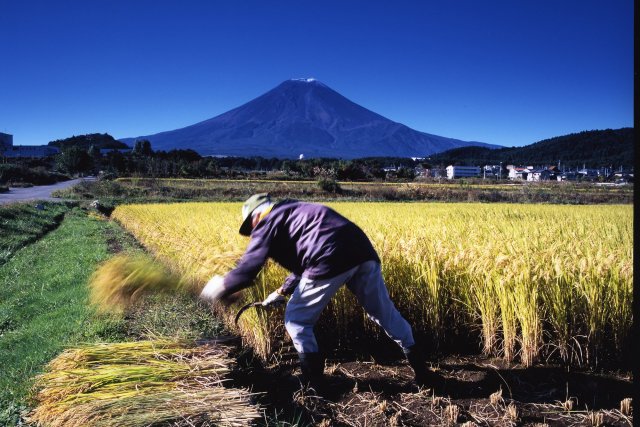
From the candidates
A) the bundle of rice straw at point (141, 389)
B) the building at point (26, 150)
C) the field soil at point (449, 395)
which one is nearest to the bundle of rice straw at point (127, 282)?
the bundle of rice straw at point (141, 389)

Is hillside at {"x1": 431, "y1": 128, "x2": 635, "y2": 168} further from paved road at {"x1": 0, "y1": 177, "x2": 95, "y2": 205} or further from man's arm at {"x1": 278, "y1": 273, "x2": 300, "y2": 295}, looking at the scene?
man's arm at {"x1": 278, "y1": 273, "x2": 300, "y2": 295}

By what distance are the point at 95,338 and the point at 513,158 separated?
13566 cm

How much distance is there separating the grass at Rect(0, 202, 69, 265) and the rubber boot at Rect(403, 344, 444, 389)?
336 inches

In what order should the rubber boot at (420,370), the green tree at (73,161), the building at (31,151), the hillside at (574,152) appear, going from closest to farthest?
the rubber boot at (420,370)
the green tree at (73,161)
the building at (31,151)
the hillside at (574,152)

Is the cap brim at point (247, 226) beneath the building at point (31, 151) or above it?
beneath

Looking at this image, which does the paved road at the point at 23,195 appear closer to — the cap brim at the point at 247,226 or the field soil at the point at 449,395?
the cap brim at the point at 247,226

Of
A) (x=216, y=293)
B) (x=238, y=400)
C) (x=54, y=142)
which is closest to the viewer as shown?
(x=238, y=400)

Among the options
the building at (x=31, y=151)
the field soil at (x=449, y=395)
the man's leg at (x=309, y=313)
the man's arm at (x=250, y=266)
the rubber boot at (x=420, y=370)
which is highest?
the building at (x=31, y=151)

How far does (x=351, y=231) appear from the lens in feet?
9.00

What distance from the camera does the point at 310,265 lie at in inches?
107

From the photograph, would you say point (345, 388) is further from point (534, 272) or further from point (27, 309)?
point (27, 309)

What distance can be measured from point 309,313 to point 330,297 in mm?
163

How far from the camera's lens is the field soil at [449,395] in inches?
105

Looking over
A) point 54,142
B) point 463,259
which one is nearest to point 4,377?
point 463,259
